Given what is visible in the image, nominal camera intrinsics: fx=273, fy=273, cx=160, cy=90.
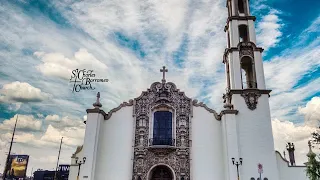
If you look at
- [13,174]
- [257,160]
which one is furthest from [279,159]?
[13,174]

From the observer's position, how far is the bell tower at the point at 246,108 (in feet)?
60.4

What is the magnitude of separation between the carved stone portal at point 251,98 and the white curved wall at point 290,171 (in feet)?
13.3

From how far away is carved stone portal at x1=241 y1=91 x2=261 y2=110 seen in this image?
66.1 feet

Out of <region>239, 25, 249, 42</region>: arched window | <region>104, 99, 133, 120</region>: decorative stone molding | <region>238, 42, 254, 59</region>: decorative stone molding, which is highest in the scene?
<region>239, 25, 249, 42</region>: arched window

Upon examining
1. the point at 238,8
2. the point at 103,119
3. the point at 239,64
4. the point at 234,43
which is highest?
the point at 238,8

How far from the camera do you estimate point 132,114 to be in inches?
806

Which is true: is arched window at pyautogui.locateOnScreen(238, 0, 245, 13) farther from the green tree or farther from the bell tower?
the green tree

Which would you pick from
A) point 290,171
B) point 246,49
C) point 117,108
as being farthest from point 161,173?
point 246,49

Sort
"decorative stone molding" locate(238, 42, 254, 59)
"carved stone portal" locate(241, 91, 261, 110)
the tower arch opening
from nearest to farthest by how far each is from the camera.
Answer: the tower arch opening → "carved stone portal" locate(241, 91, 261, 110) → "decorative stone molding" locate(238, 42, 254, 59)

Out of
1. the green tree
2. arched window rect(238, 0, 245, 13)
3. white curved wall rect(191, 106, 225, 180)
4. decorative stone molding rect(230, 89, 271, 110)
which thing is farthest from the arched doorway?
arched window rect(238, 0, 245, 13)

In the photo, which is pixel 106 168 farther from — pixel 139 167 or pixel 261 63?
pixel 261 63

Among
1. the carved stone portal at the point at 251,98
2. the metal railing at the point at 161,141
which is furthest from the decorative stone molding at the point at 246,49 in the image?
the metal railing at the point at 161,141

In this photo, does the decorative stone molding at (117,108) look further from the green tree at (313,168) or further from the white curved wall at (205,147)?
the green tree at (313,168)

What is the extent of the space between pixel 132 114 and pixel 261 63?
36.1ft
